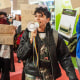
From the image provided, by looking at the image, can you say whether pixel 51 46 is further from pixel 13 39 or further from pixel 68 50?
pixel 13 39

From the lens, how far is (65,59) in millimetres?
1521

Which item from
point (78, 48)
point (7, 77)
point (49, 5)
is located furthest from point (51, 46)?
point (7, 77)

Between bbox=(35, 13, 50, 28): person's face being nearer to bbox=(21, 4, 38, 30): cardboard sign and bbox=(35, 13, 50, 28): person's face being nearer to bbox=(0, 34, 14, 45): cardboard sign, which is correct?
bbox=(21, 4, 38, 30): cardboard sign

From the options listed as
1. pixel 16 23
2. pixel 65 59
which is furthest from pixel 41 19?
pixel 65 59

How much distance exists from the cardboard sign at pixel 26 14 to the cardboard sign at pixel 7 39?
0.50 feet

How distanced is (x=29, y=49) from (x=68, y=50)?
401 millimetres

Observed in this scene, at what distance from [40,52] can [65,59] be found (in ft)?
0.85

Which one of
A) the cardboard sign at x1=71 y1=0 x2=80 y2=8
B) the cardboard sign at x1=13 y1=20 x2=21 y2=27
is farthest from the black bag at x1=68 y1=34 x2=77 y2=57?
the cardboard sign at x1=13 y1=20 x2=21 y2=27

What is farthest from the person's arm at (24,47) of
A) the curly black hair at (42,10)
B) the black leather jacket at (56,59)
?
the curly black hair at (42,10)

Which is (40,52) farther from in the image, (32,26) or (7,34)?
(7,34)

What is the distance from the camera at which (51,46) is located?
1.49 m

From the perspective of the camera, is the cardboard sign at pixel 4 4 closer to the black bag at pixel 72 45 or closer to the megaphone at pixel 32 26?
the megaphone at pixel 32 26

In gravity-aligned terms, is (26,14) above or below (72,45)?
above

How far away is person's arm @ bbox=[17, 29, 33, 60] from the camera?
1414 mm
